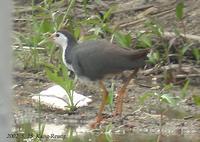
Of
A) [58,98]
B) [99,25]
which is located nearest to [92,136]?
[58,98]

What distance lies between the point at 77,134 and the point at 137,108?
1079 millimetres

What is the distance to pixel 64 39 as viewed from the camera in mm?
6230

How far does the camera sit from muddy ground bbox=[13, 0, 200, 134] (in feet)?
18.0

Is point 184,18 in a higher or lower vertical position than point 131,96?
higher

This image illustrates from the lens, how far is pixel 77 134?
5.18 meters

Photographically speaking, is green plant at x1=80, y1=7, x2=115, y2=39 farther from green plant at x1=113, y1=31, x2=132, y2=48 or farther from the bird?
the bird

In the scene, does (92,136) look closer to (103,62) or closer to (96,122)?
(96,122)

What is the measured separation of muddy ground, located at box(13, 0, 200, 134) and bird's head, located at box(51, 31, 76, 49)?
1.87 ft

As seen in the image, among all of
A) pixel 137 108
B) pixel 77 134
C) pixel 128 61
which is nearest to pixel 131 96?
pixel 137 108

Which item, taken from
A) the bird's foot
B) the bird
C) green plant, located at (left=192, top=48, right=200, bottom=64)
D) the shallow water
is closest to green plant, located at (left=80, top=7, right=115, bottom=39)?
green plant, located at (left=192, top=48, right=200, bottom=64)

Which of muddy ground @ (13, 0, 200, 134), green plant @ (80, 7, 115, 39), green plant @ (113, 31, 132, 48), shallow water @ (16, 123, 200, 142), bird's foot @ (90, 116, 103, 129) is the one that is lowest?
shallow water @ (16, 123, 200, 142)

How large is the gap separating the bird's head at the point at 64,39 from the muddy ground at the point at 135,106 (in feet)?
1.87

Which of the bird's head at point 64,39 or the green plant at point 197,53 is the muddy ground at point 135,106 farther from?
the bird's head at point 64,39

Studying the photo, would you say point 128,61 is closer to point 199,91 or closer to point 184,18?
point 199,91
